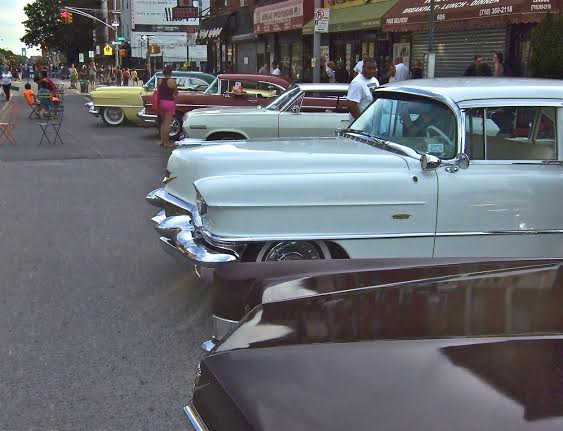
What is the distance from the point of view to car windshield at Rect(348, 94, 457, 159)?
4.49 meters

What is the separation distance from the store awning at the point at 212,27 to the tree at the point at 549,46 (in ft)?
85.9

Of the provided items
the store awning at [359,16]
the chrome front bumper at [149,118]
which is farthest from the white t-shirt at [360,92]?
the store awning at [359,16]

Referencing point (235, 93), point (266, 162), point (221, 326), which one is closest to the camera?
point (221, 326)

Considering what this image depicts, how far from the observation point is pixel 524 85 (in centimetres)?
476

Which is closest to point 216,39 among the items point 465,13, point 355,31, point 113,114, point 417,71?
point 355,31

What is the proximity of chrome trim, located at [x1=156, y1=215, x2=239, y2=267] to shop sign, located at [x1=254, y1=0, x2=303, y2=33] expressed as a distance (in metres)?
22.6

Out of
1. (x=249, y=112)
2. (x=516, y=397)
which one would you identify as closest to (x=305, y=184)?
(x=516, y=397)

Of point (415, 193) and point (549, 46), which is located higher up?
point (549, 46)

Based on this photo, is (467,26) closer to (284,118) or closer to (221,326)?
(284,118)

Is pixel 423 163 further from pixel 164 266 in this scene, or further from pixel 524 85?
pixel 164 266

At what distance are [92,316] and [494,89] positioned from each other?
3377mm

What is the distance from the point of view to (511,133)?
458 centimetres

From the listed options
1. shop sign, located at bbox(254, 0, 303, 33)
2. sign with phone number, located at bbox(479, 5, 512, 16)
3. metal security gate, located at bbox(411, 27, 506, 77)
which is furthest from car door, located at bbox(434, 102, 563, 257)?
shop sign, located at bbox(254, 0, 303, 33)

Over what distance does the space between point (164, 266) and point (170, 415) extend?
257 cm
